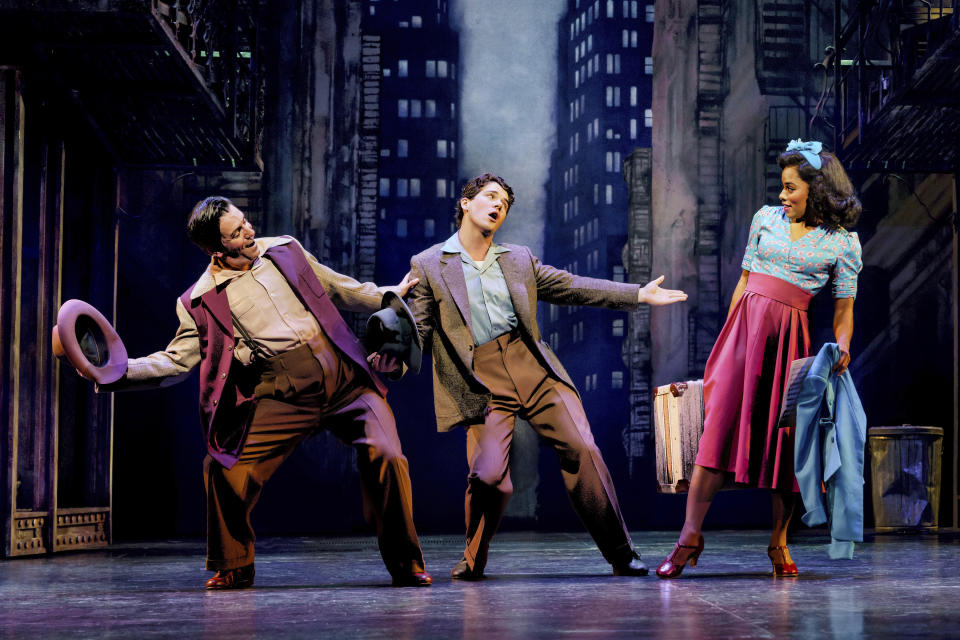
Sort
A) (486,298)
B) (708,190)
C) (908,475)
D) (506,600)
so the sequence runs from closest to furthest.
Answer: (506,600) → (486,298) → (908,475) → (708,190)

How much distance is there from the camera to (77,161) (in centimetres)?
659

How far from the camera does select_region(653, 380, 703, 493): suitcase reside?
418 cm

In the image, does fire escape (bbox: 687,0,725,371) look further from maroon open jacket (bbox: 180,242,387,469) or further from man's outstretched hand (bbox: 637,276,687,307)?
maroon open jacket (bbox: 180,242,387,469)

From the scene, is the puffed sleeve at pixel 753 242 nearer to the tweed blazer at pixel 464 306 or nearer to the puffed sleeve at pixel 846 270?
the puffed sleeve at pixel 846 270

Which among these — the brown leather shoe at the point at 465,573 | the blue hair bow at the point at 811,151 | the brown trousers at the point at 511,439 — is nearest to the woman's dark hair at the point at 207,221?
the brown trousers at the point at 511,439

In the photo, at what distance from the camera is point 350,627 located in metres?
2.66

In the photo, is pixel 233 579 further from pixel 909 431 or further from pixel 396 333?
pixel 909 431

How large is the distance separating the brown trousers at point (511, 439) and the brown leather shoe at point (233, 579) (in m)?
0.82

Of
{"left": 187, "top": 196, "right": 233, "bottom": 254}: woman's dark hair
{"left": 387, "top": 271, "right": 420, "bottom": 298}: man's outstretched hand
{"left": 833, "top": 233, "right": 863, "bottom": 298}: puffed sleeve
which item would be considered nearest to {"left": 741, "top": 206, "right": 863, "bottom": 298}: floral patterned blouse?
{"left": 833, "top": 233, "right": 863, "bottom": 298}: puffed sleeve

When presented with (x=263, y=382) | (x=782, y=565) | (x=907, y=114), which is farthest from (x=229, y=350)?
(x=907, y=114)

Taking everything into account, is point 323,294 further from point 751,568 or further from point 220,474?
point 751,568

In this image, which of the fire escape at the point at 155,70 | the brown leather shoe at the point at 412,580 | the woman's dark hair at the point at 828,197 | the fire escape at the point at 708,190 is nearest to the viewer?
the brown leather shoe at the point at 412,580

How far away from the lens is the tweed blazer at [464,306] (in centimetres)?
397

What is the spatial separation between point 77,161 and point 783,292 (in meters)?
4.64
